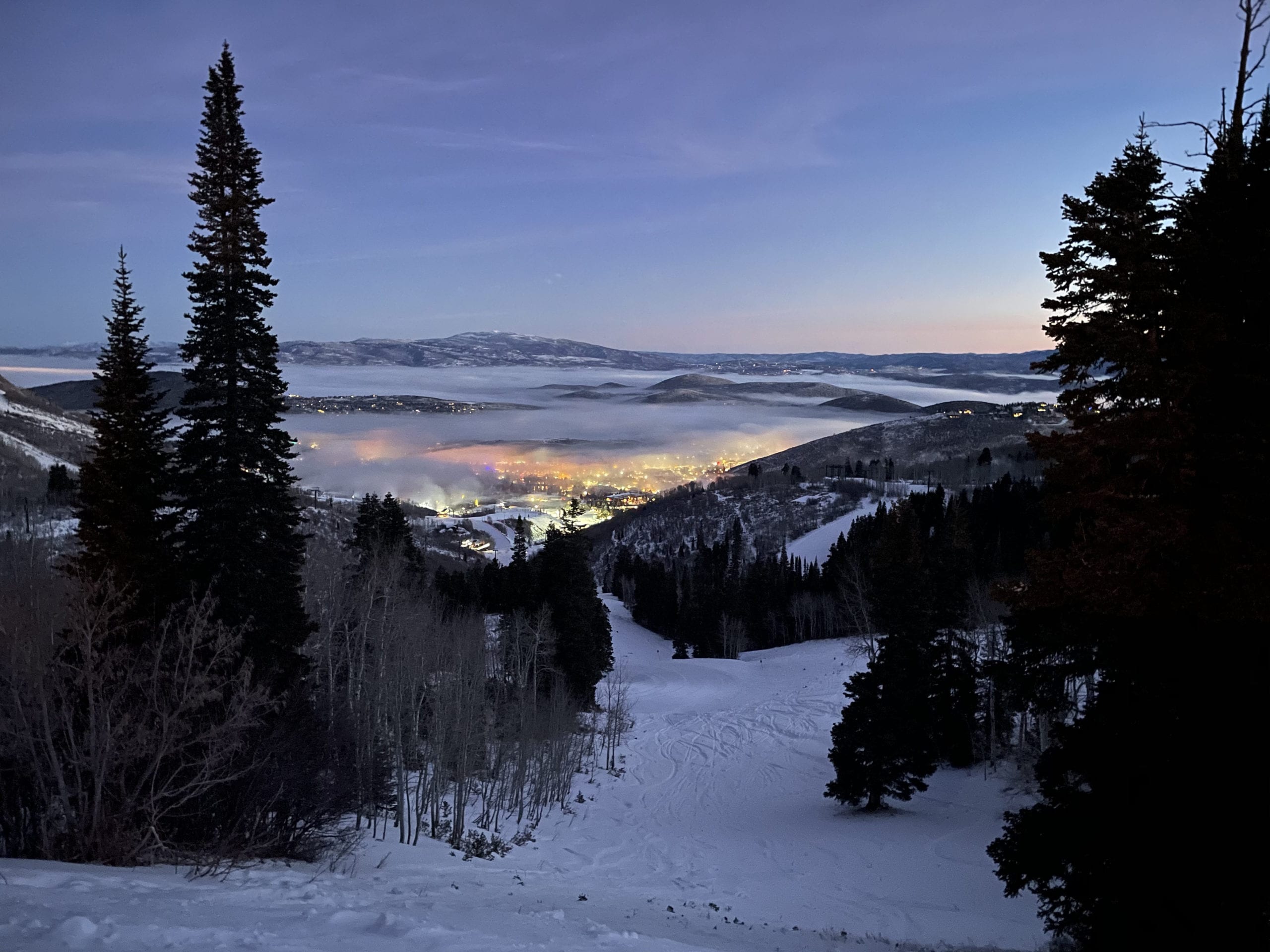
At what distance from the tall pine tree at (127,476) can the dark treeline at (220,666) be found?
6 cm

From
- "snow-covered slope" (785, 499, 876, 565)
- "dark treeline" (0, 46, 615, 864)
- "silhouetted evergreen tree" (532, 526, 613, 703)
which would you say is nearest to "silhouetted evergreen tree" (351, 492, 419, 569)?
"silhouetted evergreen tree" (532, 526, 613, 703)

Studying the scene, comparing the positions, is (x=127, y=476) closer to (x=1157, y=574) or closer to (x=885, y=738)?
(x=1157, y=574)

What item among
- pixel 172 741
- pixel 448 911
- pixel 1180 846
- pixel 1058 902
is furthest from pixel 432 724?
pixel 1180 846

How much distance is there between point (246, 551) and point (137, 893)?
38.9ft

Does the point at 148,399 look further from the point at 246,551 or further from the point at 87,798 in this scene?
the point at 87,798

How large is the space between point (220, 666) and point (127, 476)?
6.36 m

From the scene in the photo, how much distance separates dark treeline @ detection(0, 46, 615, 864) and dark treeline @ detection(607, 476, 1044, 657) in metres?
46.0

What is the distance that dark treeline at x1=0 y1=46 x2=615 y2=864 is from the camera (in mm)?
14133

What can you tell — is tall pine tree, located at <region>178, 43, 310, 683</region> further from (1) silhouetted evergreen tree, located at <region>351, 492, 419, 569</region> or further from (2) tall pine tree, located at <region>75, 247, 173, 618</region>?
(1) silhouetted evergreen tree, located at <region>351, 492, 419, 569</region>

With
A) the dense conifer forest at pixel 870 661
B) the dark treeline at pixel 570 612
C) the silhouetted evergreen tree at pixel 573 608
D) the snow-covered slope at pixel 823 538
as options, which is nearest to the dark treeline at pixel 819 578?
the snow-covered slope at pixel 823 538

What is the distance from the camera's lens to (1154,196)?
38.9ft

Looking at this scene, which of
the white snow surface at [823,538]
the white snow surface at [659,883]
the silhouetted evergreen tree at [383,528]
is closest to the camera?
the white snow surface at [659,883]

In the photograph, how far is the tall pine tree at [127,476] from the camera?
1936 cm

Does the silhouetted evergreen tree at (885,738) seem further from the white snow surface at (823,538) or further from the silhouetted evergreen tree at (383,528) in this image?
the white snow surface at (823,538)
